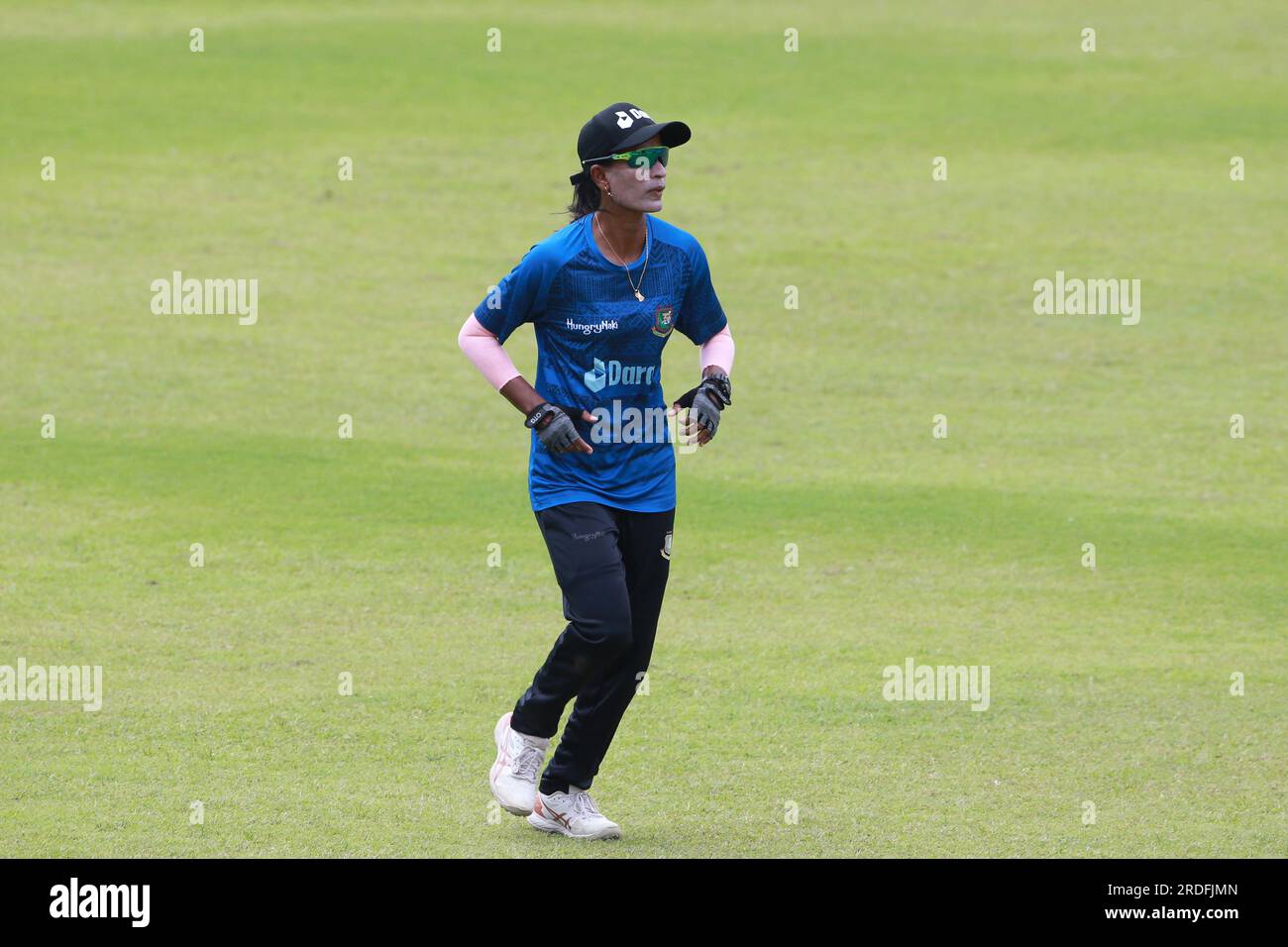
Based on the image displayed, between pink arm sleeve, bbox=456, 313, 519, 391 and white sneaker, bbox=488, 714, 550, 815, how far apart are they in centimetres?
142

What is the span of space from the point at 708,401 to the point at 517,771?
1.64 metres

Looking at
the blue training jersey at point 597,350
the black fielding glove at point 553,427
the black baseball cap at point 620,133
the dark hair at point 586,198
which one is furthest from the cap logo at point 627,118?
the black fielding glove at point 553,427

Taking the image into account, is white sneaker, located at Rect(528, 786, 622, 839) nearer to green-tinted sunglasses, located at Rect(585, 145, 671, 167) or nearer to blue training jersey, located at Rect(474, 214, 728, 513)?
blue training jersey, located at Rect(474, 214, 728, 513)

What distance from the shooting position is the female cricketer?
6.71 metres

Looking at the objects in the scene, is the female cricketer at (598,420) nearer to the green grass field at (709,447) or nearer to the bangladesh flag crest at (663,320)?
the bangladesh flag crest at (663,320)

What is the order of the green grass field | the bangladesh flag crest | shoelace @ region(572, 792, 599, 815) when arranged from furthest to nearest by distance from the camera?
the green grass field → shoelace @ region(572, 792, 599, 815) → the bangladesh flag crest

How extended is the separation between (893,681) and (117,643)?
13.4 ft

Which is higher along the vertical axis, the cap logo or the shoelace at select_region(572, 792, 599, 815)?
the cap logo

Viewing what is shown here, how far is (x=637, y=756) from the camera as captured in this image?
796cm

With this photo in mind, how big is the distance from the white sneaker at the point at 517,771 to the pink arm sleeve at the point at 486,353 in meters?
1.42

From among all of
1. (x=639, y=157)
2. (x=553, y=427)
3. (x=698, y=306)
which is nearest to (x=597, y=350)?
(x=553, y=427)

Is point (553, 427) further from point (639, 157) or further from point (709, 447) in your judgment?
point (709, 447)

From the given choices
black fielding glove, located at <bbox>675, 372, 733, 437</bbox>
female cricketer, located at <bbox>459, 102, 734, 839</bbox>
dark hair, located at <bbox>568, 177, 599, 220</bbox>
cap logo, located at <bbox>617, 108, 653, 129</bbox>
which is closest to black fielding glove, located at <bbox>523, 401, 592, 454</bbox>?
female cricketer, located at <bbox>459, 102, 734, 839</bbox>

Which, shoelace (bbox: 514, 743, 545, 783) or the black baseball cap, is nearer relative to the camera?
the black baseball cap
